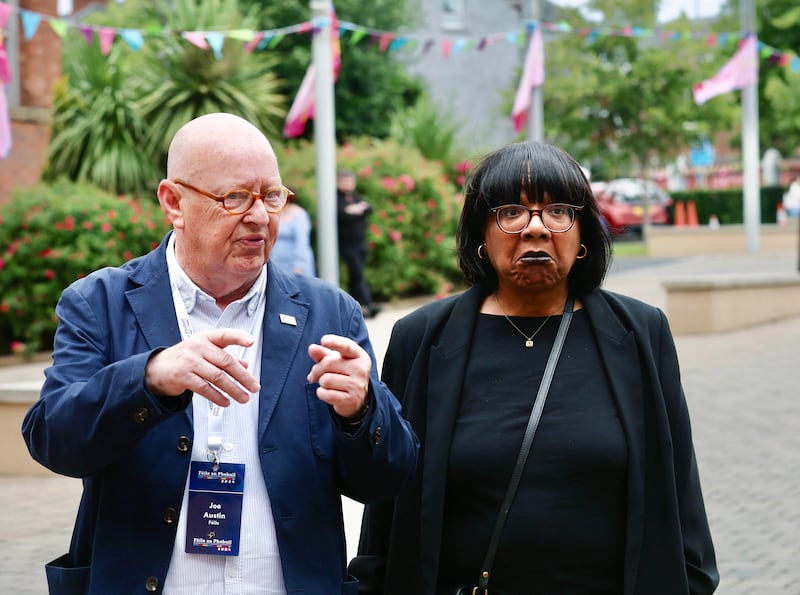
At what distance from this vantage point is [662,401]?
2.90 m

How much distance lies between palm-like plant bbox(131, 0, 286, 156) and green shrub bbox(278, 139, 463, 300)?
1.03 meters

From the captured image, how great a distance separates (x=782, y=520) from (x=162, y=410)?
5.33 meters

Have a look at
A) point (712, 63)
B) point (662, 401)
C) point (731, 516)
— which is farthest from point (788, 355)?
point (712, 63)

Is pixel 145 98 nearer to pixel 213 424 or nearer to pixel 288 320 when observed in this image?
pixel 288 320

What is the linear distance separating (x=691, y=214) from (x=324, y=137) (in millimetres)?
29535

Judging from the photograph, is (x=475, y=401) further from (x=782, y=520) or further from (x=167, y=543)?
(x=782, y=520)

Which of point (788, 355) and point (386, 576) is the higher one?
point (386, 576)

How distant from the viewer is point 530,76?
717 inches

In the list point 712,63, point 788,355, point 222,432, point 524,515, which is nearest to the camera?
point 222,432

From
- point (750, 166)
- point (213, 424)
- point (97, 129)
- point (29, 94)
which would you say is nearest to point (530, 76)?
point (97, 129)

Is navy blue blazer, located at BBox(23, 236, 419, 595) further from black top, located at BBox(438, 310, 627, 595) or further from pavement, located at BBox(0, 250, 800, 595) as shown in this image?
pavement, located at BBox(0, 250, 800, 595)

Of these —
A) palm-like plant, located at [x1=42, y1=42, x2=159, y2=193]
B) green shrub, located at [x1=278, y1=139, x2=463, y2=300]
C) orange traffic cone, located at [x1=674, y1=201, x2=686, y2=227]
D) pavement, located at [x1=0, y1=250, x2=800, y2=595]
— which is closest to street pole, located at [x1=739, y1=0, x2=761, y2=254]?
orange traffic cone, located at [x1=674, y1=201, x2=686, y2=227]

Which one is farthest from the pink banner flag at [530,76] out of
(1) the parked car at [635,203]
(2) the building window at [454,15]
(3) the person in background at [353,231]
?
(2) the building window at [454,15]

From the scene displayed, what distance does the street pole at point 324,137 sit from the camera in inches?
441
